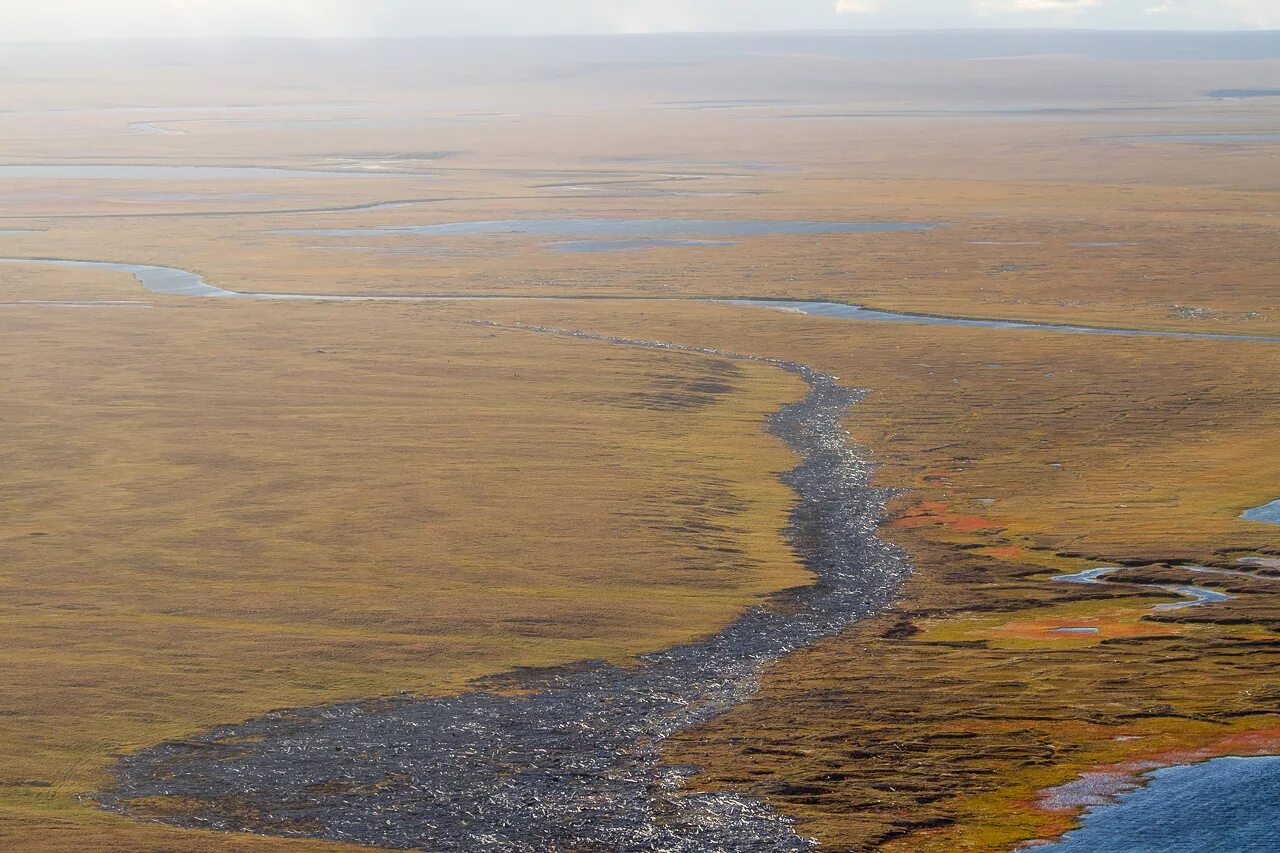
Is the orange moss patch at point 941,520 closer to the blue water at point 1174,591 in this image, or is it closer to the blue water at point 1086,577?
the blue water at point 1086,577

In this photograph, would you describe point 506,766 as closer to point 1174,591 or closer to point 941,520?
point 1174,591

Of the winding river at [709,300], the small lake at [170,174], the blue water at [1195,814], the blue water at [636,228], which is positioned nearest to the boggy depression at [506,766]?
the blue water at [1195,814]

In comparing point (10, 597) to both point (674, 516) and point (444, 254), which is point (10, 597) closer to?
point (674, 516)

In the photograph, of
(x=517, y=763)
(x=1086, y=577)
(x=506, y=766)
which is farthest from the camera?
(x=1086, y=577)

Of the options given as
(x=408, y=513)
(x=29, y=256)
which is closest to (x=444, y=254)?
(x=29, y=256)

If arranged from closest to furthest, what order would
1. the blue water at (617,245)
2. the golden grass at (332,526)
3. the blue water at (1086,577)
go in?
the golden grass at (332,526), the blue water at (1086,577), the blue water at (617,245)

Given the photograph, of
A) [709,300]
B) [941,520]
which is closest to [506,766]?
[941,520]

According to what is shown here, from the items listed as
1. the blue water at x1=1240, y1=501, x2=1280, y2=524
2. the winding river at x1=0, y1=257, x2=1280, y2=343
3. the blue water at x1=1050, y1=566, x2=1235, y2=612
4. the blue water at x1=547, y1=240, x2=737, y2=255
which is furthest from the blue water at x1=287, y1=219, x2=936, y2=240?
the blue water at x1=1050, y1=566, x2=1235, y2=612
